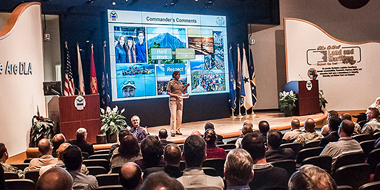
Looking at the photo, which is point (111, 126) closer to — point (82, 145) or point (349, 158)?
point (82, 145)

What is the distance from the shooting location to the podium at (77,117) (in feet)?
23.9

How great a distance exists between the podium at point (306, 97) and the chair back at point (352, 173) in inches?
330

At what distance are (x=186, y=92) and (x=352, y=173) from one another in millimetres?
8000

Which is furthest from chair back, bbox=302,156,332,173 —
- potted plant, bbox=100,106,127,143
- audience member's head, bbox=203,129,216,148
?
potted plant, bbox=100,106,127,143

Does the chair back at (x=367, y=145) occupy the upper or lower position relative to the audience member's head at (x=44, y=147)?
lower

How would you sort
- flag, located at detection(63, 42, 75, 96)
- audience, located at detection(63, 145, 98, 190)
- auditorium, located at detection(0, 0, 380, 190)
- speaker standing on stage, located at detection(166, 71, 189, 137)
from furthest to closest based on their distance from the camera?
flag, located at detection(63, 42, 75, 96) → speaker standing on stage, located at detection(166, 71, 189, 137) → auditorium, located at detection(0, 0, 380, 190) → audience, located at detection(63, 145, 98, 190)

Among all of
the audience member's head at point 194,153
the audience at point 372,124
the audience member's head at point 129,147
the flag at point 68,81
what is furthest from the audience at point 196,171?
the flag at point 68,81

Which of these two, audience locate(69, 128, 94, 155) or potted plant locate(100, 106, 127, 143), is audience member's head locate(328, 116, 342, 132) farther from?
potted plant locate(100, 106, 127, 143)

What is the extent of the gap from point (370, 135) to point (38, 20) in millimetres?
7524

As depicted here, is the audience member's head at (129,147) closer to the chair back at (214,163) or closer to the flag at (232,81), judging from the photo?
the chair back at (214,163)

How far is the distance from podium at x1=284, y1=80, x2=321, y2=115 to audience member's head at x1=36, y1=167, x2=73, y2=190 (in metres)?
10.2

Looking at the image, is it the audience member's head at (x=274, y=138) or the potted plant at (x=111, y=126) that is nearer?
the audience member's head at (x=274, y=138)

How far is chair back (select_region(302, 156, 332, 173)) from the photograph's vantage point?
3424mm

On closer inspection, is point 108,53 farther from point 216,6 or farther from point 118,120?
point 216,6
